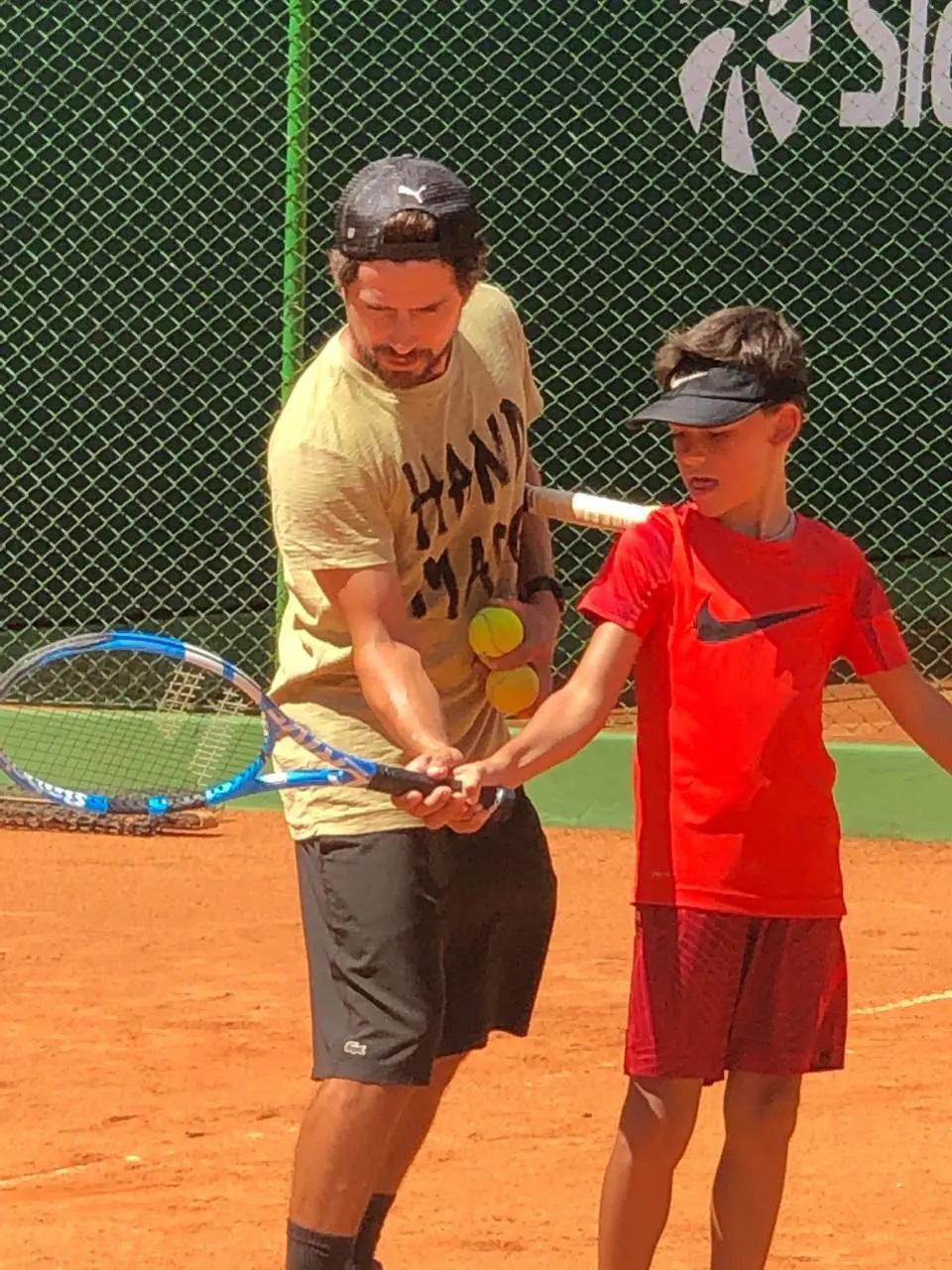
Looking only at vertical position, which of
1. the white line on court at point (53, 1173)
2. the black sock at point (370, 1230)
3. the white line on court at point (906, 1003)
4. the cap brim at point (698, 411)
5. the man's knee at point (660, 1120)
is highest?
the cap brim at point (698, 411)

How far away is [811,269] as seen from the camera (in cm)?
1003

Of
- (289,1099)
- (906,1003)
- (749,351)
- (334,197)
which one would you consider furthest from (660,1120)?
(334,197)

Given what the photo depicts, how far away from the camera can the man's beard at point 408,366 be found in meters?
3.32

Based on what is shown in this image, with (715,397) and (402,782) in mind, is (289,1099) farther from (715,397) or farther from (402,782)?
(715,397)

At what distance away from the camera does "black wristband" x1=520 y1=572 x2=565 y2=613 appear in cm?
364

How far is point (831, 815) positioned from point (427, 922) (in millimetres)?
573

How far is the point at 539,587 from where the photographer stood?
364 centimetres

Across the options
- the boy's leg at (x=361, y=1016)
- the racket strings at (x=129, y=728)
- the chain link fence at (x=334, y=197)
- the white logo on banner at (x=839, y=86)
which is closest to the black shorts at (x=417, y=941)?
the boy's leg at (x=361, y=1016)

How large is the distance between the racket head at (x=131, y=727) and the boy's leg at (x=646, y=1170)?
71cm

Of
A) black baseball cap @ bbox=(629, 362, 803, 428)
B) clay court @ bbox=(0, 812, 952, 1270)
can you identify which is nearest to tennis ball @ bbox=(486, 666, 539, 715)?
black baseball cap @ bbox=(629, 362, 803, 428)

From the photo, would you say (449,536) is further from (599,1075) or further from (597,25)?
(597,25)

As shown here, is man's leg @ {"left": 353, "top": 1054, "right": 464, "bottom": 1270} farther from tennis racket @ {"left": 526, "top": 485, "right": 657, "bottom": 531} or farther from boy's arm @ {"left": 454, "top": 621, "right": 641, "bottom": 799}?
tennis racket @ {"left": 526, "top": 485, "right": 657, "bottom": 531}

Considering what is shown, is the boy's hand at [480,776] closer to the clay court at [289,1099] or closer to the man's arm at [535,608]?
the man's arm at [535,608]

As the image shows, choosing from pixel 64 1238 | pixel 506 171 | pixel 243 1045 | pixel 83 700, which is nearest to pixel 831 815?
pixel 64 1238
